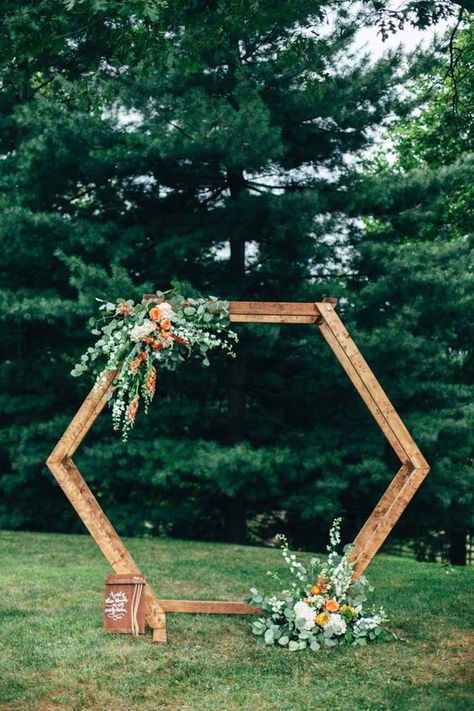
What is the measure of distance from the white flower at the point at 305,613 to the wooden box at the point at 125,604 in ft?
3.47

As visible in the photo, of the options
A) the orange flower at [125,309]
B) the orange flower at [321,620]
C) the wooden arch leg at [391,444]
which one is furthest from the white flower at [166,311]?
the orange flower at [321,620]

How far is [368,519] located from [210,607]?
1.31 m

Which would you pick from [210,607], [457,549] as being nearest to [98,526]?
[210,607]

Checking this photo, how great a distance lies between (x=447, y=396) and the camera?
12148 mm

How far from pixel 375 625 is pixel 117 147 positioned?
311 inches

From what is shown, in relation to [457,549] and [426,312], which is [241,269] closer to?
[426,312]

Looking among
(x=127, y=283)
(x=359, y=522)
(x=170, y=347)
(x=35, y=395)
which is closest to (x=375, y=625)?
(x=170, y=347)

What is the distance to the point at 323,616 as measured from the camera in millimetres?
5738

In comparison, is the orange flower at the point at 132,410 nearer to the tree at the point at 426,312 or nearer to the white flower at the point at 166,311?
the white flower at the point at 166,311

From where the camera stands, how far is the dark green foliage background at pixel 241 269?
11422 millimetres

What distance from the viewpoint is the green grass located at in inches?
185

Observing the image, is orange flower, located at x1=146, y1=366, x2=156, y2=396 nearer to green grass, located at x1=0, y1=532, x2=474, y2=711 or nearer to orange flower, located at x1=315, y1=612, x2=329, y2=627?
green grass, located at x1=0, y1=532, x2=474, y2=711

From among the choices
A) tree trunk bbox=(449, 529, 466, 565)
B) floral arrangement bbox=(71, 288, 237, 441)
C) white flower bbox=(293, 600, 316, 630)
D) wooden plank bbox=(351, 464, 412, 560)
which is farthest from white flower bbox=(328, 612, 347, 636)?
tree trunk bbox=(449, 529, 466, 565)

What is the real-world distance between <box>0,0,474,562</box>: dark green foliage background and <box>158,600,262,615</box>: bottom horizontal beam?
4842 millimetres
